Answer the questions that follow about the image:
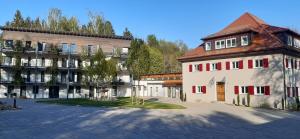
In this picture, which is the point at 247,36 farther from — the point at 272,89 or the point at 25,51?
the point at 25,51

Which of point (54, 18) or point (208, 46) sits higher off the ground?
point (54, 18)

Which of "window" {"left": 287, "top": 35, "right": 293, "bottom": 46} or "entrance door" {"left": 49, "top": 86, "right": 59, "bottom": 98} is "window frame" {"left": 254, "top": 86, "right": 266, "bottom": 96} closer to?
"window" {"left": 287, "top": 35, "right": 293, "bottom": 46}

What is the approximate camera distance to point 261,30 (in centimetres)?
3638

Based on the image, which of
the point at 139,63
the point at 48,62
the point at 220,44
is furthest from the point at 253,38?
the point at 48,62

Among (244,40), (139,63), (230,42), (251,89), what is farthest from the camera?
(230,42)

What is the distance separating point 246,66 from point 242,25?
793 centimetres

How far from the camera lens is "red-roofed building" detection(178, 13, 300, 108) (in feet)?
107

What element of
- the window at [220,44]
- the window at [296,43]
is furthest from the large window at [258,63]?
the window at [296,43]

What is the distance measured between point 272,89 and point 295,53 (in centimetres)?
560

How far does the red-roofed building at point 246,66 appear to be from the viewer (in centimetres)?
3275

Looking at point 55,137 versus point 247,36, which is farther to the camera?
point 247,36

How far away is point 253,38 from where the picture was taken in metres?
36.0

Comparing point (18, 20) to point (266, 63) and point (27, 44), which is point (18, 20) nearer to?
point (27, 44)

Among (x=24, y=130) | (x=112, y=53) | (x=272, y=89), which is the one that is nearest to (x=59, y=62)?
(x=112, y=53)
